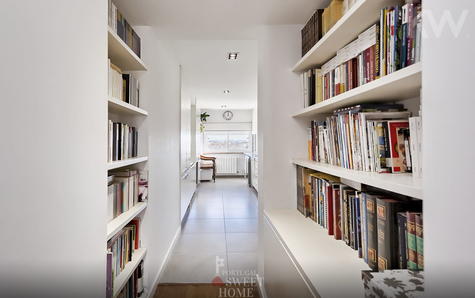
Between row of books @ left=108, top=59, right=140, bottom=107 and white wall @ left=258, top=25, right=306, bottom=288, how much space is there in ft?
3.46

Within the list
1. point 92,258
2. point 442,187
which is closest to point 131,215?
point 92,258

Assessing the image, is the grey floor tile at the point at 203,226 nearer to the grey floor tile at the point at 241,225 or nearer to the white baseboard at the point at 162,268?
the grey floor tile at the point at 241,225

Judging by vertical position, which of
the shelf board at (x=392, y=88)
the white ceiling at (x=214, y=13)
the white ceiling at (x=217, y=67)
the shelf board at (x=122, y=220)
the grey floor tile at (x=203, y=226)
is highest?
the white ceiling at (x=217, y=67)

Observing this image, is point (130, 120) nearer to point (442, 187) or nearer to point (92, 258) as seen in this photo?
point (92, 258)

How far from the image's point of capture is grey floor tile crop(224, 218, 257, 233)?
12.8 ft

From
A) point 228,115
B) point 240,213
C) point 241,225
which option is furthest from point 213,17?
point 228,115

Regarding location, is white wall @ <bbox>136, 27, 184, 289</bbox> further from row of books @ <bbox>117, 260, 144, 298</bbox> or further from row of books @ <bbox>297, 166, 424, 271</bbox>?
row of books @ <bbox>297, 166, 424, 271</bbox>

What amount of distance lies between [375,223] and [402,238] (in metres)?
0.14

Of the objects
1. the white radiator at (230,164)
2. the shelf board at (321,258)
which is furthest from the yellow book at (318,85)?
the white radiator at (230,164)

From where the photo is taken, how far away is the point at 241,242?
3.44 m

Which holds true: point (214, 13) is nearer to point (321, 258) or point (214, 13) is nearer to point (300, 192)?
point (300, 192)

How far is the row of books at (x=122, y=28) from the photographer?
1.50 meters

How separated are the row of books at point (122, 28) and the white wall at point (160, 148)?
17 centimetres

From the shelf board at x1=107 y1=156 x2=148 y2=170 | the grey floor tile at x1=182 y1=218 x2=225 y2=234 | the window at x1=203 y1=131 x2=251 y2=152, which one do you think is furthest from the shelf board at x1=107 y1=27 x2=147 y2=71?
the window at x1=203 y1=131 x2=251 y2=152
